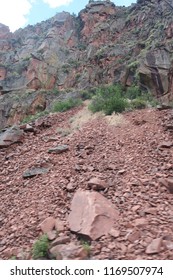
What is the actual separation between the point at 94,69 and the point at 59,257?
1779 cm

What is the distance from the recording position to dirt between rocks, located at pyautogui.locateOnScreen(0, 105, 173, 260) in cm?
427

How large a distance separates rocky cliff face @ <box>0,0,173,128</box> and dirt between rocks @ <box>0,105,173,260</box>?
541 cm

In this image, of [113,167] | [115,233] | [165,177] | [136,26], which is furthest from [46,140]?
[136,26]

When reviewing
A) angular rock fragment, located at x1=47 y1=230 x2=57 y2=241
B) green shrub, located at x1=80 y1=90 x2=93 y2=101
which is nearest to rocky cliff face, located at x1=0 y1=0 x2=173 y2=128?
green shrub, located at x1=80 y1=90 x2=93 y2=101

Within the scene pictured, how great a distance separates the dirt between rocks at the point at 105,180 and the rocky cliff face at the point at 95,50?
5411mm

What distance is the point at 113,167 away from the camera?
6.41 meters

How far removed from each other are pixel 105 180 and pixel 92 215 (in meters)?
1.33

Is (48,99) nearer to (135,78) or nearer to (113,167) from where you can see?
(135,78)

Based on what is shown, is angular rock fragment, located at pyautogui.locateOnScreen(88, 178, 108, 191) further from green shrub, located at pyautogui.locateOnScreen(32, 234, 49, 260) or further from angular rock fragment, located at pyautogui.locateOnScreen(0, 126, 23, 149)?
angular rock fragment, located at pyautogui.locateOnScreen(0, 126, 23, 149)

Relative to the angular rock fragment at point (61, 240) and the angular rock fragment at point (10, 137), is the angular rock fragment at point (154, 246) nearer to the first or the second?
the angular rock fragment at point (61, 240)

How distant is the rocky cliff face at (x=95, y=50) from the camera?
49.1ft

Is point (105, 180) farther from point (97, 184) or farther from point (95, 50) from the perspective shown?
point (95, 50)

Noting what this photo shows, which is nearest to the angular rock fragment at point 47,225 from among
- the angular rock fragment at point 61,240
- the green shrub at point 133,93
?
the angular rock fragment at point 61,240

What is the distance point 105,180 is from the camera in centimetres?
592
